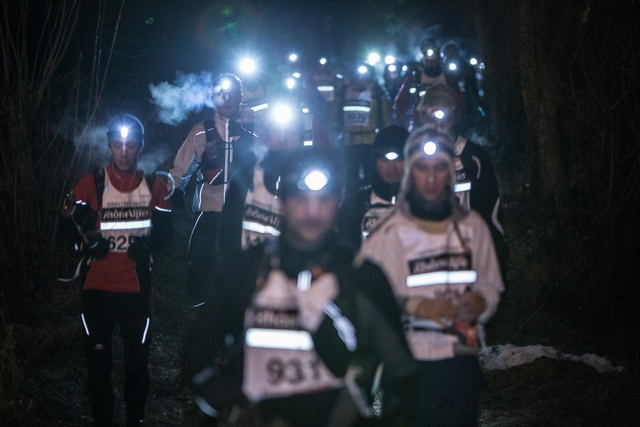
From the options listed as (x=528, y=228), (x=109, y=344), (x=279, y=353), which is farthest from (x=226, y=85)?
(x=528, y=228)

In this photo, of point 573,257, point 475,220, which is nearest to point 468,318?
point 475,220

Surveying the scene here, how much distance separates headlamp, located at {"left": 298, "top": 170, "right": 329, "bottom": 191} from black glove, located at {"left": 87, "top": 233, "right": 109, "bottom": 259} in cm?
271

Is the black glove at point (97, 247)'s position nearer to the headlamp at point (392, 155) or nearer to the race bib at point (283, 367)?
the headlamp at point (392, 155)

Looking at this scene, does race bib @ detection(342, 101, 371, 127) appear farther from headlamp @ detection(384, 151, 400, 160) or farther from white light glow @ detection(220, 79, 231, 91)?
headlamp @ detection(384, 151, 400, 160)

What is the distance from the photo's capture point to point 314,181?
3.71 meters

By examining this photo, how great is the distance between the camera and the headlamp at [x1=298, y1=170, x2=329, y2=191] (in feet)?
12.1

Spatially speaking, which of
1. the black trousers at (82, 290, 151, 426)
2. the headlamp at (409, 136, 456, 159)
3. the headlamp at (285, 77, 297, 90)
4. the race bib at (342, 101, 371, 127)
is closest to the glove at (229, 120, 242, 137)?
the black trousers at (82, 290, 151, 426)

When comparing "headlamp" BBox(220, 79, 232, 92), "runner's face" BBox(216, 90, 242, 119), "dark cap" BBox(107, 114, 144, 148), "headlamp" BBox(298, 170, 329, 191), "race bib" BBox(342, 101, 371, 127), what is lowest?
"headlamp" BBox(298, 170, 329, 191)

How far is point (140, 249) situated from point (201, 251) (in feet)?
6.20

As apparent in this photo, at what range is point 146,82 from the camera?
14.6 meters

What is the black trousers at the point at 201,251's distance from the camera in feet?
26.1

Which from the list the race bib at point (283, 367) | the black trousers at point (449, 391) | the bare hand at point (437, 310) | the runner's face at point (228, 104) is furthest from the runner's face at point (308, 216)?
the runner's face at point (228, 104)

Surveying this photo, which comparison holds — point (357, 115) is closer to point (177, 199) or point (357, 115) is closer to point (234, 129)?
point (234, 129)

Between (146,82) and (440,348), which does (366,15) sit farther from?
(440,348)
